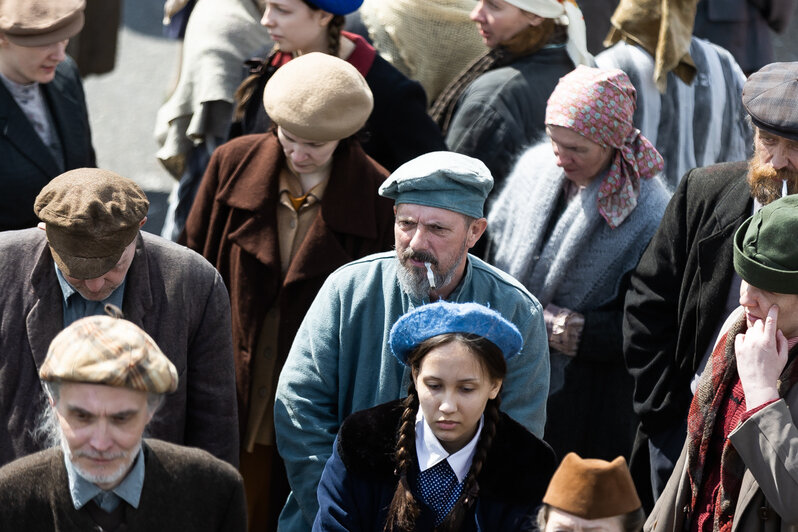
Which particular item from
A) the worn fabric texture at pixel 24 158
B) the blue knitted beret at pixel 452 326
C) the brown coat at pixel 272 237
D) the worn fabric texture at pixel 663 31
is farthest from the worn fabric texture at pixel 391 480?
the worn fabric texture at pixel 663 31

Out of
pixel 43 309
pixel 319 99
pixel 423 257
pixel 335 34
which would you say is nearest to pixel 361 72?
pixel 335 34

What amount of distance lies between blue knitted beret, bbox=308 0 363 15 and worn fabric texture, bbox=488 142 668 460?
3.23 feet

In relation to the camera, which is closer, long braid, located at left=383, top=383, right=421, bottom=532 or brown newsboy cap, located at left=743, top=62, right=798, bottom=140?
long braid, located at left=383, top=383, right=421, bottom=532

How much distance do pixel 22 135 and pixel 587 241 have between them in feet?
7.11

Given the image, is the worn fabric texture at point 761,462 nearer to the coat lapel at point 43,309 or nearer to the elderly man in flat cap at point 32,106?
the coat lapel at point 43,309

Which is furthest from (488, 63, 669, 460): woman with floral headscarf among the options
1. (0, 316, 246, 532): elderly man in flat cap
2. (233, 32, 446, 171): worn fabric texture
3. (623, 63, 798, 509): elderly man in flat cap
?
(0, 316, 246, 532): elderly man in flat cap

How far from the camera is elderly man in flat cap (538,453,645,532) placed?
11.0ft

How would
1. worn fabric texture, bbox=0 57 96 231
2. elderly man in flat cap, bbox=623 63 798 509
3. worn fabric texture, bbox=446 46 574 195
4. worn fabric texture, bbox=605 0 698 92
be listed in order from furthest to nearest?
worn fabric texture, bbox=605 0 698 92 < worn fabric texture, bbox=446 46 574 195 < worn fabric texture, bbox=0 57 96 231 < elderly man in flat cap, bbox=623 63 798 509

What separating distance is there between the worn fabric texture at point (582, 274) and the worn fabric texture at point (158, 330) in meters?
1.30

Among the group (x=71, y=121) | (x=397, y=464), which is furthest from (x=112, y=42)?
(x=397, y=464)

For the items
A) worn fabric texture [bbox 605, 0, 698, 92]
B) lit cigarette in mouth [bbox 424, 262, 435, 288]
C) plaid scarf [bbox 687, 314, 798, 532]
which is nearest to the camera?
plaid scarf [bbox 687, 314, 798, 532]

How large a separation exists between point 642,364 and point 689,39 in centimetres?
187

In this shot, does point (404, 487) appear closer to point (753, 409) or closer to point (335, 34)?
point (753, 409)

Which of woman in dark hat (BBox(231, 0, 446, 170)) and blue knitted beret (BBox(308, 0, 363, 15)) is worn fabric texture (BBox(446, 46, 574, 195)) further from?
blue knitted beret (BBox(308, 0, 363, 15))
